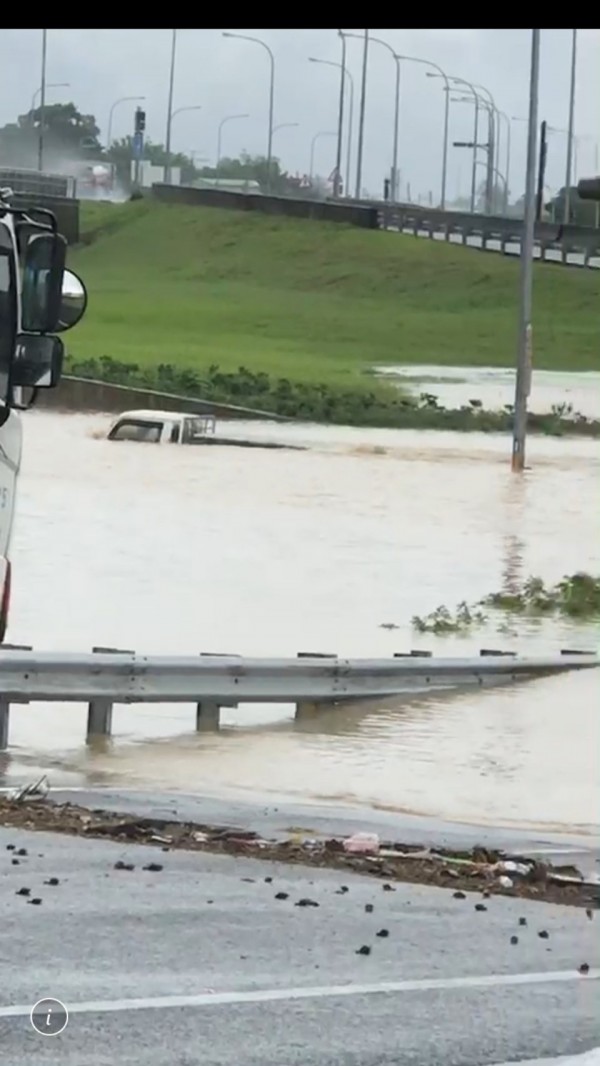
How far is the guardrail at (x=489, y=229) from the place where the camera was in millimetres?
68812

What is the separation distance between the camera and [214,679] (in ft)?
43.4

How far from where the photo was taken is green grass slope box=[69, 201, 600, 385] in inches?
2448

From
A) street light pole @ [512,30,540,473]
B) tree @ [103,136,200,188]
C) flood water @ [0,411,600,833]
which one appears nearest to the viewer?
flood water @ [0,411,600,833]

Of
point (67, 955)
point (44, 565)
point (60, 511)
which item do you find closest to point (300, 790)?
point (67, 955)

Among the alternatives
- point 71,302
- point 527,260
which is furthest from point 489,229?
point 71,302

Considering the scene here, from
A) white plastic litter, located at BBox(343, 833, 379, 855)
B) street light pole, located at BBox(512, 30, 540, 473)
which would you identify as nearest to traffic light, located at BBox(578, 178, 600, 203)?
white plastic litter, located at BBox(343, 833, 379, 855)

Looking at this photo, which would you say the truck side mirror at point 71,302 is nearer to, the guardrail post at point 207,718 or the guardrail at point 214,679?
the guardrail at point 214,679

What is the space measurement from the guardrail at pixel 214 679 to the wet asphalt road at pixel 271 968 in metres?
3.48

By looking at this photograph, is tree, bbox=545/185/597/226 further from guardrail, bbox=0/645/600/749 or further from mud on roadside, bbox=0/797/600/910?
mud on roadside, bbox=0/797/600/910

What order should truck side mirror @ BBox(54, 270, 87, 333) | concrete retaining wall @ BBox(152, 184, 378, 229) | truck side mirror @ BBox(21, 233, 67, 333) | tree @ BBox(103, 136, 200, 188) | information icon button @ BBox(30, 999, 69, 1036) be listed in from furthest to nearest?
tree @ BBox(103, 136, 200, 188) < concrete retaining wall @ BBox(152, 184, 378, 229) < truck side mirror @ BBox(54, 270, 87, 333) < truck side mirror @ BBox(21, 233, 67, 333) < information icon button @ BBox(30, 999, 69, 1036)

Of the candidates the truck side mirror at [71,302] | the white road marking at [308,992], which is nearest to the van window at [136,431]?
the truck side mirror at [71,302]

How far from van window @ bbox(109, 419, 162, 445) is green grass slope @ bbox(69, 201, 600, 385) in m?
12.5

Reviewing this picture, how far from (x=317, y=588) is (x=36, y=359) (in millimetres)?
12622

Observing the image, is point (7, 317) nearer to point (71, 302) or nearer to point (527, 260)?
point (71, 302)
